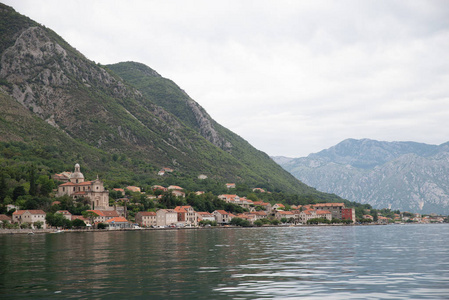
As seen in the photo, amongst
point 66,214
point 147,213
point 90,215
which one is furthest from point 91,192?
point 66,214

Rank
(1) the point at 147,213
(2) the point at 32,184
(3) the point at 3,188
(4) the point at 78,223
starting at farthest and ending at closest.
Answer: (1) the point at 147,213 < (2) the point at 32,184 < (3) the point at 3,188 < (4) the point at 78,223

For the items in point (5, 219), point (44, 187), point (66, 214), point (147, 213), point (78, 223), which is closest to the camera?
point (5, 219)

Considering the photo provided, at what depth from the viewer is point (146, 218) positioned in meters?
186

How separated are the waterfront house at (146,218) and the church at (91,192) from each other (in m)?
13.6

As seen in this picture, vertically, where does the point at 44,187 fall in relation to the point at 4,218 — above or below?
above

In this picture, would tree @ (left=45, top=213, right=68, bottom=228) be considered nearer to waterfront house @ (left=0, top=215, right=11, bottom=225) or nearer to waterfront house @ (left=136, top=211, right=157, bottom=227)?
waterfront house @ (left=0, top=215, right=11, bottom=225)

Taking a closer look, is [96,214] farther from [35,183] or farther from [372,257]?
[372,257]

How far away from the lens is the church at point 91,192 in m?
190

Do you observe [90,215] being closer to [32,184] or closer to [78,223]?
[78,223]

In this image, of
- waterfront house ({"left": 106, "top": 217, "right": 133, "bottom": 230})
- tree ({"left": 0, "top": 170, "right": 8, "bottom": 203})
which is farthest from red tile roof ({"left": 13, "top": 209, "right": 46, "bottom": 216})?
waterfront house ({"left": 106, "top": 217, "right": 133, "bottom": 230})

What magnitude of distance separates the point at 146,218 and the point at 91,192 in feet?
81.9

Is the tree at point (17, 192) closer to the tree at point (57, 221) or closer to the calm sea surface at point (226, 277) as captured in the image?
the tree at point (57, 221)

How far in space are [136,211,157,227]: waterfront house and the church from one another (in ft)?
44.8

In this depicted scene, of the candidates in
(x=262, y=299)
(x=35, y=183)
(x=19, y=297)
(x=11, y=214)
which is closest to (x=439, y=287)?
(x=262, y=299)
